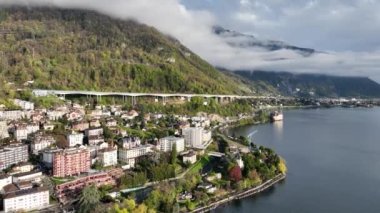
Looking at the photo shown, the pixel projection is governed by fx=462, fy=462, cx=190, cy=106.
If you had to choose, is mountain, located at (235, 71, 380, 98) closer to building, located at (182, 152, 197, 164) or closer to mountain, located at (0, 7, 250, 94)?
mountain, located at (0, 7, 250, 94)


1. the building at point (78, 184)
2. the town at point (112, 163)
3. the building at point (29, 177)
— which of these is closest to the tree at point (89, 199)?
the town at point (112, 163)

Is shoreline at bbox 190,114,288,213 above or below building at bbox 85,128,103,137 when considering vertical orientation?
below

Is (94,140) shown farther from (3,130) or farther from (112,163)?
(3,130)

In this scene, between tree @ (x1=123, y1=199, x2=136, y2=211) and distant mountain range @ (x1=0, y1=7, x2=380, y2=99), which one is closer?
tree @ (x1=123, y1=199, x2=136, y2=211)

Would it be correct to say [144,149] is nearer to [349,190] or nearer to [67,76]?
[349,190]

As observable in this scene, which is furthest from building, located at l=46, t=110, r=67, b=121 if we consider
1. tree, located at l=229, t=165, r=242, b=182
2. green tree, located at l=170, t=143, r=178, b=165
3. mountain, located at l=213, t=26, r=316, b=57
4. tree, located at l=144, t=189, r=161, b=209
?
mountain, located at l=213, t=26, r=316, b=57

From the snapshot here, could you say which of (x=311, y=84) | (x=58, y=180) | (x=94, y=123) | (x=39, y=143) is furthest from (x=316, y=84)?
(x=58, y=180)

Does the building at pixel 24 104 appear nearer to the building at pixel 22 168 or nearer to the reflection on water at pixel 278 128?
the building at pixel 22 168
